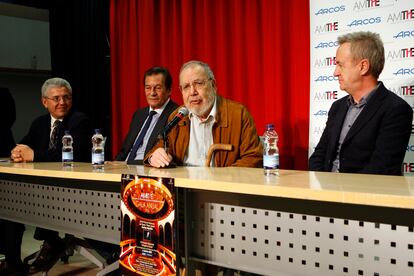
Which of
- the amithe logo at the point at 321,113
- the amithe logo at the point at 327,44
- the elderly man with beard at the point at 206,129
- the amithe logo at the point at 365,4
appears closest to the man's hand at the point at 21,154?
Answer: the elderly man with beard at the point at 206,129

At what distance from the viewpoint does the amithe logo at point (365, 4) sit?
119 inches

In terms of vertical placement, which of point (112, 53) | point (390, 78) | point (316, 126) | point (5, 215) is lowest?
point (5, 215)

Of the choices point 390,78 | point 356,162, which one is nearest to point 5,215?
point 356,162

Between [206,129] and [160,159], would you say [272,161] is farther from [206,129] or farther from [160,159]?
[206,129]

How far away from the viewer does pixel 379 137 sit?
82.0 inches

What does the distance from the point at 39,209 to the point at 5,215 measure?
0.39 metres

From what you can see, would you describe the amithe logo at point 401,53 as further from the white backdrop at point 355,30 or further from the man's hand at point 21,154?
the man's hand at point 21,154

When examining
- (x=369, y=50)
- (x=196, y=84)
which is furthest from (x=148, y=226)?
(x=369, y=50)

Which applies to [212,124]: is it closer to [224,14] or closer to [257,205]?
[257,205]

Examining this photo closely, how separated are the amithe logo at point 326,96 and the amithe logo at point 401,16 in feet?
2.03

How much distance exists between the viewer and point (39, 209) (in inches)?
98.1

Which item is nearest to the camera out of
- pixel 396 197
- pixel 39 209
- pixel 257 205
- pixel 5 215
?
pixel 396 197

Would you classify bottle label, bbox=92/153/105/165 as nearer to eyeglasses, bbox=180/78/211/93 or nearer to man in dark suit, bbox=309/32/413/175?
eyeglasses, bbox=180/78/211/93

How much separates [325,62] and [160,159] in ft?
6.13
